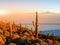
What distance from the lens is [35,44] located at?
32906 millimetres

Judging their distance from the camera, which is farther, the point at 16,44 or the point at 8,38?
the point at 8,38

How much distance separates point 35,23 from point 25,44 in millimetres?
5308

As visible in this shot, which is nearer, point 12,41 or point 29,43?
point 29,43

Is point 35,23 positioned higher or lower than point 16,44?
higher

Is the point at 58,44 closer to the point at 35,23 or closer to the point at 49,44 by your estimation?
the point at 49,44

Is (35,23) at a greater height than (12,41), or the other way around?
(35,23)

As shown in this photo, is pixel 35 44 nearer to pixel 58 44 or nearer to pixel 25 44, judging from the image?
pixel 25 44

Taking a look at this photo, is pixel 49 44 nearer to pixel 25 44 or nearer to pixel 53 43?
pixel 53 43

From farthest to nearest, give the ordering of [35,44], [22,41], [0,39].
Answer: [0,39] < [22,41] < [35,44]

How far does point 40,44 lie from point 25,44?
6.21 ft

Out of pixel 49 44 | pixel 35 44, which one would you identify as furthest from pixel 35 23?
pixel 35 44

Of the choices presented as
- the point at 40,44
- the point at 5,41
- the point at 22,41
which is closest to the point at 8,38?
the point at 5,41

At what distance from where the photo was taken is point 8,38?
3859 cm

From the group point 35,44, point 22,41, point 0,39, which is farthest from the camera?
point 0,39
